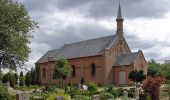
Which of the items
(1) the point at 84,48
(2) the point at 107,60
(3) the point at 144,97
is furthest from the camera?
(1) the point at 84,48

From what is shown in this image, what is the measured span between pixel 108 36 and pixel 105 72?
6.76m

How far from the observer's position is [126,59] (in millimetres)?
53406

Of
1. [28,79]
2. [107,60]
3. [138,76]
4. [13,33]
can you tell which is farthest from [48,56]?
[13,33]

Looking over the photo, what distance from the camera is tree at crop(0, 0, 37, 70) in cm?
3200

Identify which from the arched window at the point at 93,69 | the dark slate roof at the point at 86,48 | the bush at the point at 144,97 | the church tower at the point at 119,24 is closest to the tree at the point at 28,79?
the dark slate roof at the point at 86,48

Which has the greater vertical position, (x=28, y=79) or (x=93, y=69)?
(x=93, y=69)

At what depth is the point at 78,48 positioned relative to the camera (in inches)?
2414

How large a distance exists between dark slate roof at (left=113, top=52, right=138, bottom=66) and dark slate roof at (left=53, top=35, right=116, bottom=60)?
2989 millimetres

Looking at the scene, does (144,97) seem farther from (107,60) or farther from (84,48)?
(84,48)

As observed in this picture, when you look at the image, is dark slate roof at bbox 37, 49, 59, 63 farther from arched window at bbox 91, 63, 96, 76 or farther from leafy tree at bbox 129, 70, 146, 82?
leafy tree at bbox 129, 70, 146, 82

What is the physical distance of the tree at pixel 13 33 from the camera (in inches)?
1260

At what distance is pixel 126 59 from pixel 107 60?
9.66 ft

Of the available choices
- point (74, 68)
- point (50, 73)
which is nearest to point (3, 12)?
point (74, 68)

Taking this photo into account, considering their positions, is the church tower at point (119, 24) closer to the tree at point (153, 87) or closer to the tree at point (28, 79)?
the tree at point (28, 79)
